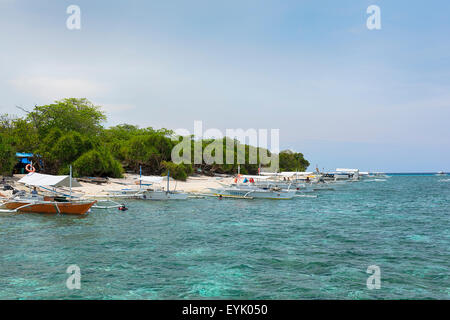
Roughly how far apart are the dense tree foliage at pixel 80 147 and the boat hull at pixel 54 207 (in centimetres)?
2010

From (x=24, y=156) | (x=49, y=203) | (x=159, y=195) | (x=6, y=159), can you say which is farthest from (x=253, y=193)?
(x=24, y=156)

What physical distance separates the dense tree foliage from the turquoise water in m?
25.6

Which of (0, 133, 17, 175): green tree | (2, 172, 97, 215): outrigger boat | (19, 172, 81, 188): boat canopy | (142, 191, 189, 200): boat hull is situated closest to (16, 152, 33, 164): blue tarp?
(0, 133, 17, 175): green tree

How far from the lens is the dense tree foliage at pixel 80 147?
54125 mm

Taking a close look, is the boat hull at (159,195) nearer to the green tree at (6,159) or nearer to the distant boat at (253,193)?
the distant boat at (253,193)

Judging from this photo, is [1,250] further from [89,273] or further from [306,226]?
[306,226]

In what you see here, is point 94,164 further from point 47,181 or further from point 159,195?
point 47,181

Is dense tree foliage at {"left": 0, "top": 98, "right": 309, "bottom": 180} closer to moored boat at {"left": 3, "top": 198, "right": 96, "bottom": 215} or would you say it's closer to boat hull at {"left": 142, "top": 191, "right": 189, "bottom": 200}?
boat hull at {"left": 142, "top": 191, "right": 189, "bottom": 200}

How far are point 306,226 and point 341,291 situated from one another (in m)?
15.4

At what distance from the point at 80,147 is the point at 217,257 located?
46.3 m

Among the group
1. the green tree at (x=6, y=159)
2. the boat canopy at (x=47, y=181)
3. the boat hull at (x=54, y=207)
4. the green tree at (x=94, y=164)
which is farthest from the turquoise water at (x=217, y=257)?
the green tree at (x=94, y=164)

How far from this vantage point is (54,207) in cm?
2939

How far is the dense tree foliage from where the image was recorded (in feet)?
178
